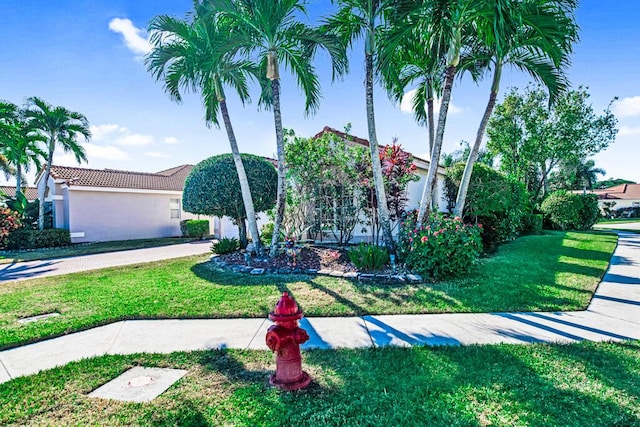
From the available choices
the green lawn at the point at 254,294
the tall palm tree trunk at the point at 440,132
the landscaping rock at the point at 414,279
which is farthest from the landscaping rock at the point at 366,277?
the tall palm tree trunk at the point at 440,132

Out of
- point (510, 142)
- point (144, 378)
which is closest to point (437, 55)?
point (144, 378)

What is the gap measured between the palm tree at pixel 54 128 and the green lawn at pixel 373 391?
17.1 meters

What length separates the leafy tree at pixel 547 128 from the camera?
20.8 metres

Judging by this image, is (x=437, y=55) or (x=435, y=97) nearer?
(x=437, y=55)

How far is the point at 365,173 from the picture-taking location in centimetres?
976

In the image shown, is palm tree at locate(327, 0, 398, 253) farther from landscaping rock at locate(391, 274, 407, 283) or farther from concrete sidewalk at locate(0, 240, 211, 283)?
concrete sidewalk at locate(0, 240, 211, 283)

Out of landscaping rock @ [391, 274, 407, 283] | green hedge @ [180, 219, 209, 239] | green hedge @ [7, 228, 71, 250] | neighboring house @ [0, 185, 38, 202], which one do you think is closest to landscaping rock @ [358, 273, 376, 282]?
landscaping rock @ [391, 274, 407, 283]

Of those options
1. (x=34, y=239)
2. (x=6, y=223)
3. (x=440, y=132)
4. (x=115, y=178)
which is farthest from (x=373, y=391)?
(x=115, y=178)

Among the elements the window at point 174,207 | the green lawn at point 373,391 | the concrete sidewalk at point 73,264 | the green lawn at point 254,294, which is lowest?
the green lawn at point 373,391

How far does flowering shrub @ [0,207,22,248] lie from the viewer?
47.9ft

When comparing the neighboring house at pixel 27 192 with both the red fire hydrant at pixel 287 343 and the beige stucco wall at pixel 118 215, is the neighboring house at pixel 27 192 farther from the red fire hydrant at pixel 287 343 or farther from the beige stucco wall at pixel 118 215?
the red fire hydrant at pixel 287 343

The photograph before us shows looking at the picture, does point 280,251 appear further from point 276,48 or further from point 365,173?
point 276,48

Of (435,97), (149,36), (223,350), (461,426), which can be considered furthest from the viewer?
(435,97)

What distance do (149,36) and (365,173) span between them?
706cm
